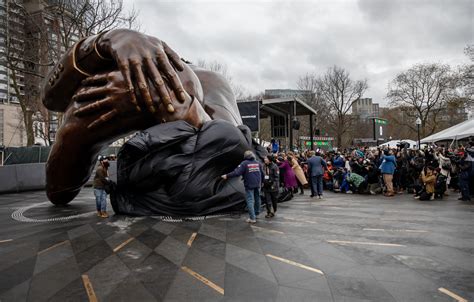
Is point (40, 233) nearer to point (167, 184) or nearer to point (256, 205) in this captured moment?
point (167, 184)

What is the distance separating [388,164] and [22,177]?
17.4 m

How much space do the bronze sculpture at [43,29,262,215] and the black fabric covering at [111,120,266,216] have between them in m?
0.03

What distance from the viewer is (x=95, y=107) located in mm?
8195

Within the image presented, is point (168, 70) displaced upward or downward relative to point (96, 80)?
Answer: upward

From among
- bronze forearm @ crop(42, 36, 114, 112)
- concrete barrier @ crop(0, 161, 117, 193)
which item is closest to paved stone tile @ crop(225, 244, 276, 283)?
bronze forearm @ crop(42, 36, 114, 112)

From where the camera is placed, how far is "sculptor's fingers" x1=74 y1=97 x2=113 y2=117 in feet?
26.5

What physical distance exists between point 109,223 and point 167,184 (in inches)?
66.8

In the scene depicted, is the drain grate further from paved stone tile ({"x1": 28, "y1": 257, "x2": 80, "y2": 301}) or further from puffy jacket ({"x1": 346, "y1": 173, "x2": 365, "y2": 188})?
puffy jacket ({"x1": 346, "y1": 173, "x2": 365, "y2": 188})

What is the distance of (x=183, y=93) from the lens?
8.66 meters

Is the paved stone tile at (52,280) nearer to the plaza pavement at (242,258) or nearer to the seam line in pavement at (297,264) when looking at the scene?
the plaza pavement at (242,258)

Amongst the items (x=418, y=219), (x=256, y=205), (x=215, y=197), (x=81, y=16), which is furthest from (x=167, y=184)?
(x=81, y=16)

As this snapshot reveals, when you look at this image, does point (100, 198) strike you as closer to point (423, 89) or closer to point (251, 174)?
point (251, 174)

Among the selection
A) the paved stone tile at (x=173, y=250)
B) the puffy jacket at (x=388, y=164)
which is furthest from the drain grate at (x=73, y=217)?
the puffy jacket at (x=388, y=164)

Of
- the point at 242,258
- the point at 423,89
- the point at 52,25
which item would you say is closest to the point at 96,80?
the point at 242,258
